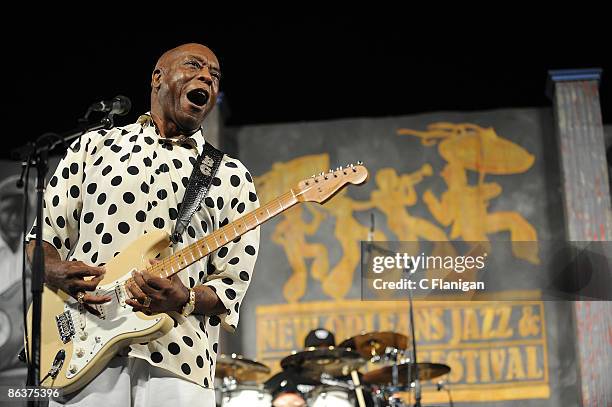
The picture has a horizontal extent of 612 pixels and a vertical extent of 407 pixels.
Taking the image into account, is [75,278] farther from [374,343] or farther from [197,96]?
[374,343]

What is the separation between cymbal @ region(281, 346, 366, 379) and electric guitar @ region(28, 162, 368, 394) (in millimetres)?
4613

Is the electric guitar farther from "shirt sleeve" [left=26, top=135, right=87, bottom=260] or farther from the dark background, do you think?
the dark background

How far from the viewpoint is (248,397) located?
7.95 m

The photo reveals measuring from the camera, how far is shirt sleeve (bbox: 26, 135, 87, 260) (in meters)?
2.98

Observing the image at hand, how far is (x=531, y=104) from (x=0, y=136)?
5215mm

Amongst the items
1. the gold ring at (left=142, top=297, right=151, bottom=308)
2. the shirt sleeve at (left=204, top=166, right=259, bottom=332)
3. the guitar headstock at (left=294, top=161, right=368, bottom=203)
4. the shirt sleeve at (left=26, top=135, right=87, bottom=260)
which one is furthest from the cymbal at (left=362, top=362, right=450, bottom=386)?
the gold ring at (left=142, top=297, right=151, bottom=308)

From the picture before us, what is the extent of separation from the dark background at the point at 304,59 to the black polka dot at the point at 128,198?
16.5 feet

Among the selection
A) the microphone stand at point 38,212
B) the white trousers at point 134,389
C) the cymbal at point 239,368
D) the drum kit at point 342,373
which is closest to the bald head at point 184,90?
the microphone stand at point 38,212

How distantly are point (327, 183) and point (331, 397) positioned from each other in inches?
191

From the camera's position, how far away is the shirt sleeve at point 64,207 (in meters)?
2.98

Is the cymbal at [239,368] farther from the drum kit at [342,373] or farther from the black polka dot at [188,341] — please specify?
the black polka dot at [188,341]

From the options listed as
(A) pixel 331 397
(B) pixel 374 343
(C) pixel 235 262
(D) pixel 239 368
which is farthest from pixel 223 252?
(D) pixel 239 368

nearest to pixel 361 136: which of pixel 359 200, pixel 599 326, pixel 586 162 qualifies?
pixel 359 200

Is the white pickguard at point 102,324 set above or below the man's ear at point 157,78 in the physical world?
below
